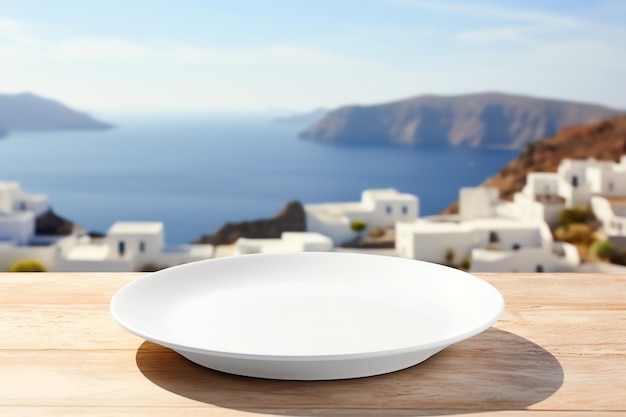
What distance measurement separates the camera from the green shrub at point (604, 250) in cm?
1085

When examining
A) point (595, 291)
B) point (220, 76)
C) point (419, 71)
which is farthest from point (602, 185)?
point (595, 291)

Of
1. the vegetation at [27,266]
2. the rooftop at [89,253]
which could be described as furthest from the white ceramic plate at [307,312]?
the vegetation at [27,266]

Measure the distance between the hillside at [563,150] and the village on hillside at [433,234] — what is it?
1.01 feet

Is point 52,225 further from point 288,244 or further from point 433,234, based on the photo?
point 433,234

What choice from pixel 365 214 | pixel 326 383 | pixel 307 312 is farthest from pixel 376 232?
pixel 326 383

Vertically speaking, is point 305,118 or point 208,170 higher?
point 305,118

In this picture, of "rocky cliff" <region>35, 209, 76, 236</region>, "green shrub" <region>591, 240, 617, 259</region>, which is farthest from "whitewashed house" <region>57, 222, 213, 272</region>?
"green shrub" <region>591, 240, 617, 259</region>

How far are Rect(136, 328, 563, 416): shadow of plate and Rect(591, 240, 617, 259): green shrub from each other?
11.3m

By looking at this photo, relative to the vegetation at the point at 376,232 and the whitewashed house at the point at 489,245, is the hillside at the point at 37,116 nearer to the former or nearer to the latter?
the vegetation at the point at 376,232

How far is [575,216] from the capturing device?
11578 mm

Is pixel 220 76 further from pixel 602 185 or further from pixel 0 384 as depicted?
pixel 0 384

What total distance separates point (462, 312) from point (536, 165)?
13.2 metres

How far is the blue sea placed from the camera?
41.2ft

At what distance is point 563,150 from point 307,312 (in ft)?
44.7
